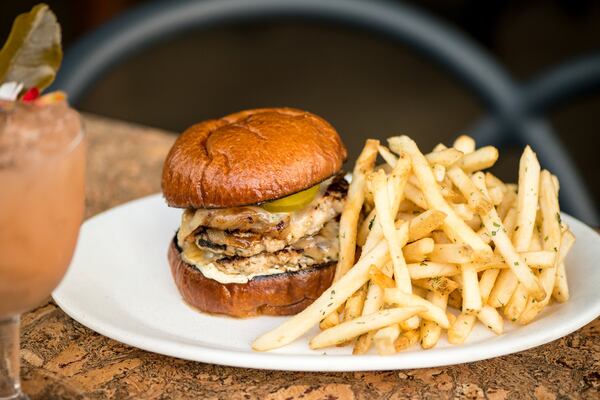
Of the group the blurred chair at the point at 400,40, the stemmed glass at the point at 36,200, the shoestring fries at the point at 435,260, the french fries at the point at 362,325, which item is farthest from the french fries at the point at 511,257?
the blurred chair at the point at 400,40

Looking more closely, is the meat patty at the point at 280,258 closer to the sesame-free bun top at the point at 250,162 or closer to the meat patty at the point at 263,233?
the meat patty at the point at 263,233

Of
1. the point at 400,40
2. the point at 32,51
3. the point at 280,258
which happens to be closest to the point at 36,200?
the point at 32,51

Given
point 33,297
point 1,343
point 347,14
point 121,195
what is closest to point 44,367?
point 1,343

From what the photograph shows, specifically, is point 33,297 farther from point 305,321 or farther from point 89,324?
point 305,321

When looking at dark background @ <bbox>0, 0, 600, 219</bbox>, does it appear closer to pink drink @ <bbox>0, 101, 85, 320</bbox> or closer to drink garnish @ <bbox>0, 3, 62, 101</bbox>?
drink garnish @ <bbox>0, 3, 62, 101</bbox>

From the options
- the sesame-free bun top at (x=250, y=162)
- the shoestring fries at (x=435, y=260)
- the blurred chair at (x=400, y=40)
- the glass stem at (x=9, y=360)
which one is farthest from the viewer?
the blurred chair at (x=400, y=40)

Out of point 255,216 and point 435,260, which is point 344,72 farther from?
point 435,260
